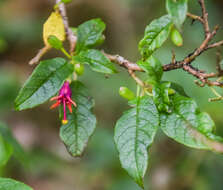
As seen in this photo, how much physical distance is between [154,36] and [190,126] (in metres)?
0.29

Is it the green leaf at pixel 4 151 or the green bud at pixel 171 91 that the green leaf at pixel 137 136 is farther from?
the green leaf at pixel 4 151

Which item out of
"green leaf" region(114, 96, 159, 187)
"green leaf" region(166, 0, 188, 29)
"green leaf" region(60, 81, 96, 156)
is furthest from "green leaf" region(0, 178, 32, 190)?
"green leaf" region(166, 0, 188, 29)

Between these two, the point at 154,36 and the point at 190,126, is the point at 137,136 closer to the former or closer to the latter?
the point at 190,126

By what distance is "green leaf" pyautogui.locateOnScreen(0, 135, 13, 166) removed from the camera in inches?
50.2

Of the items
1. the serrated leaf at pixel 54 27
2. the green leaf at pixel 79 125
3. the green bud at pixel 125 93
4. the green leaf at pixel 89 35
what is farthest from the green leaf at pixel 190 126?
the serrated leaf at pixel 54 27

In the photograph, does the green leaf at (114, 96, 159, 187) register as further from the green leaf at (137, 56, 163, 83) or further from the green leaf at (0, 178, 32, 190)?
the green leaf at (0, 178, 32, 190)

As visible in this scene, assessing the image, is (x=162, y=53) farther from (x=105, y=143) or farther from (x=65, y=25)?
(x=65, y=25)

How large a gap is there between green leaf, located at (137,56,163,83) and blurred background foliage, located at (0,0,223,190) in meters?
1.27

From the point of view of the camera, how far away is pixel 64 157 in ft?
10.1

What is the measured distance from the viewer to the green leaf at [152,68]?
37.8 inches

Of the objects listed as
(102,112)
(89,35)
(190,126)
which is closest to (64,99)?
(89,35)

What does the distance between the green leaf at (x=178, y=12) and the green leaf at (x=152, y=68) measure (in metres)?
0.15

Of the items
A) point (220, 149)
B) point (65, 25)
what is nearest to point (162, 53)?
point (65, 25)

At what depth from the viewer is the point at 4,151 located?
1.33m
